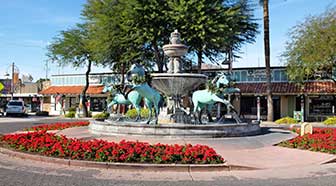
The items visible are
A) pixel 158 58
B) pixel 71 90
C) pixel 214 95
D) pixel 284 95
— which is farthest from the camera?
pixel 71 90

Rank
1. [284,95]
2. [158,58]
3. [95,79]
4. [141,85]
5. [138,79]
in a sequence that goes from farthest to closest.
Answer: [95,79]
[284,95]
[158,58]
[141,85]
[138,79]

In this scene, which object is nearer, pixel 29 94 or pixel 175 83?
pixel 175 83

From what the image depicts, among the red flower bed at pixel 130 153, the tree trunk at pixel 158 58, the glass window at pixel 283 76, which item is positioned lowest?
the red flower bed at pixel 130 153

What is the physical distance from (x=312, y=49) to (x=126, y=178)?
29.1m

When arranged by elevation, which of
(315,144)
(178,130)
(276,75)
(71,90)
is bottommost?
(315,144)

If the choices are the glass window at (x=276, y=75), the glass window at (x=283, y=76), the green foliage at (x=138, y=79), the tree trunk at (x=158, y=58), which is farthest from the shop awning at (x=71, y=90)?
the green foliage at (x=138, y=79)

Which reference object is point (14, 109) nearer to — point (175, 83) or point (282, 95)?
point (175, 83)

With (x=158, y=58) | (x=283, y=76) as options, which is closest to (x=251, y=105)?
(x=283, y=76)

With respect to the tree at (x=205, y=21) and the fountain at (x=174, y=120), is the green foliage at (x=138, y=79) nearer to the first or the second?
the fountain at (x=174, y=120)

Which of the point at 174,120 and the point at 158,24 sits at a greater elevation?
the point at 158,24

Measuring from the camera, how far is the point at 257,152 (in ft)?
35.3

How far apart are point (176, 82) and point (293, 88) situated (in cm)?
2300

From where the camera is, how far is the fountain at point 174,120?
13.1 m

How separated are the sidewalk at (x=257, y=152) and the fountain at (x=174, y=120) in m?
0.37
